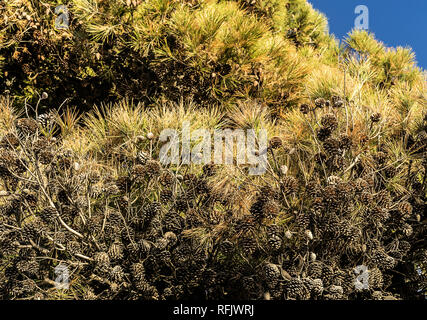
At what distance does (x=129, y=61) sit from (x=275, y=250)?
302 centimetres

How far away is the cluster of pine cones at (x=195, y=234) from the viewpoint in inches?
79.8

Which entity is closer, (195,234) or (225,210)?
(195,234)

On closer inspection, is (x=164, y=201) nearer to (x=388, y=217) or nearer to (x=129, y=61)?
(x=388, y=217)

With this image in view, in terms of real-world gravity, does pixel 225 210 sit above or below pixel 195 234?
above

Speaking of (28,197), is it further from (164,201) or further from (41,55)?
(41,55)

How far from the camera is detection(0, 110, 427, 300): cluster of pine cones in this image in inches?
79.8

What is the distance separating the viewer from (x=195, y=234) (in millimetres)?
2105

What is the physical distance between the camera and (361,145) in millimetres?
2477
